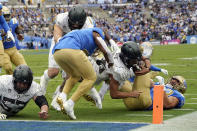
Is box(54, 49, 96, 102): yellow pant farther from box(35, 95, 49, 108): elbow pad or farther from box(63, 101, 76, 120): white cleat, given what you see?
box(35, 95, 49, 108): elbow pad

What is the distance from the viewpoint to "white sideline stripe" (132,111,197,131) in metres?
5.11

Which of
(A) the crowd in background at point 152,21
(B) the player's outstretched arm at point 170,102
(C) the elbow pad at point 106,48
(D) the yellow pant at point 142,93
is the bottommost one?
(A) the crowd in background at point 152,21

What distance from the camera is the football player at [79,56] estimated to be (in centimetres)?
631

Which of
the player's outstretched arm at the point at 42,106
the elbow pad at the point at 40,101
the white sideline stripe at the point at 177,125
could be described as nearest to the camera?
the white sideline stripe at the point at 177,125

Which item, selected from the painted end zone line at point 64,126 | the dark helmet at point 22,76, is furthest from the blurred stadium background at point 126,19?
the painted end zone line at point 64,126

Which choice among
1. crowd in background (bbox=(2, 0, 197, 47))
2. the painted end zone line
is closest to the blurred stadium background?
crowd in background (bbox=(2, 0, 197, 47))

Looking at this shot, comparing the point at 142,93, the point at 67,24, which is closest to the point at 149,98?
the point at 142,93

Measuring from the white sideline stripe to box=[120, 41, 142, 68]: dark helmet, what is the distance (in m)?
1.05

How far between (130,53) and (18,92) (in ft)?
5.16

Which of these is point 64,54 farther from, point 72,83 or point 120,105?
point 120,105

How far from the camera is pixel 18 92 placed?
242 inches

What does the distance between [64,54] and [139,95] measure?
119cm

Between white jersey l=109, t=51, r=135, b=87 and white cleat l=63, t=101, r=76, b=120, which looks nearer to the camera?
white cleat l=63, t=101, r=76, b=120

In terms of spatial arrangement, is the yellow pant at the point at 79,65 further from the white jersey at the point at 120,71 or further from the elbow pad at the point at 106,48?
the white jersey at the point at 120,71
